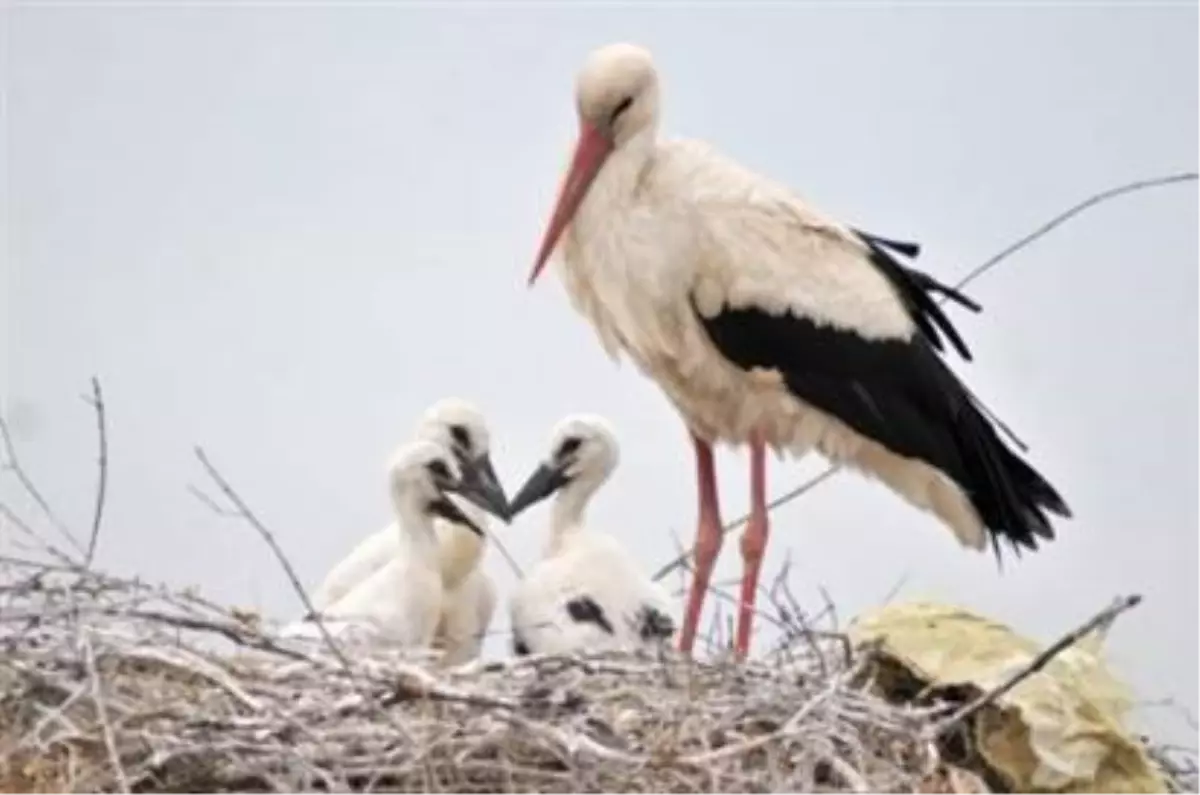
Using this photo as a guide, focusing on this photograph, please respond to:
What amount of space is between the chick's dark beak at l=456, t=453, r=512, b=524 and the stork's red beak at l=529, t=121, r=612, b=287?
0.38 m

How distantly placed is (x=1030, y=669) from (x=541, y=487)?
5.69 ft

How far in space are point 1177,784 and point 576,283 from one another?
148 centimetres

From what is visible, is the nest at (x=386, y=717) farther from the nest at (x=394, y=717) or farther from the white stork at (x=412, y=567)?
the white stork at (x=412, y=567)

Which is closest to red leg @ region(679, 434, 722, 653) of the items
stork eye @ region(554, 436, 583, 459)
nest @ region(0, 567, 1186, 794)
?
stork eye @ region(554, 436, 583, 459)

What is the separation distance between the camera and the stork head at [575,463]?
255 inches

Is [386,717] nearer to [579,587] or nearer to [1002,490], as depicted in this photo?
[579,587]

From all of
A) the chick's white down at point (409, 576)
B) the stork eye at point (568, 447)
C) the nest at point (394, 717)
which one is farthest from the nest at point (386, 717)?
the stork eye at point (568, 447)

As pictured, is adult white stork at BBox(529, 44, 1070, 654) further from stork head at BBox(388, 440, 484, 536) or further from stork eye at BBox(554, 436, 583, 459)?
stork head at BBox(388, 440, 484, 536)

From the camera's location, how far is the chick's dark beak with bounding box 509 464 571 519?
6488mm

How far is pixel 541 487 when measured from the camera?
650cm

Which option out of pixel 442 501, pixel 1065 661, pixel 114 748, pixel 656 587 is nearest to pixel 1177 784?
pixel 1065 661

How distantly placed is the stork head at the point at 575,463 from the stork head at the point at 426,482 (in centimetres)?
18

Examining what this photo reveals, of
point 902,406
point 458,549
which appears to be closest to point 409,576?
point 458,549

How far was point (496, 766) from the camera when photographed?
4828 mm
